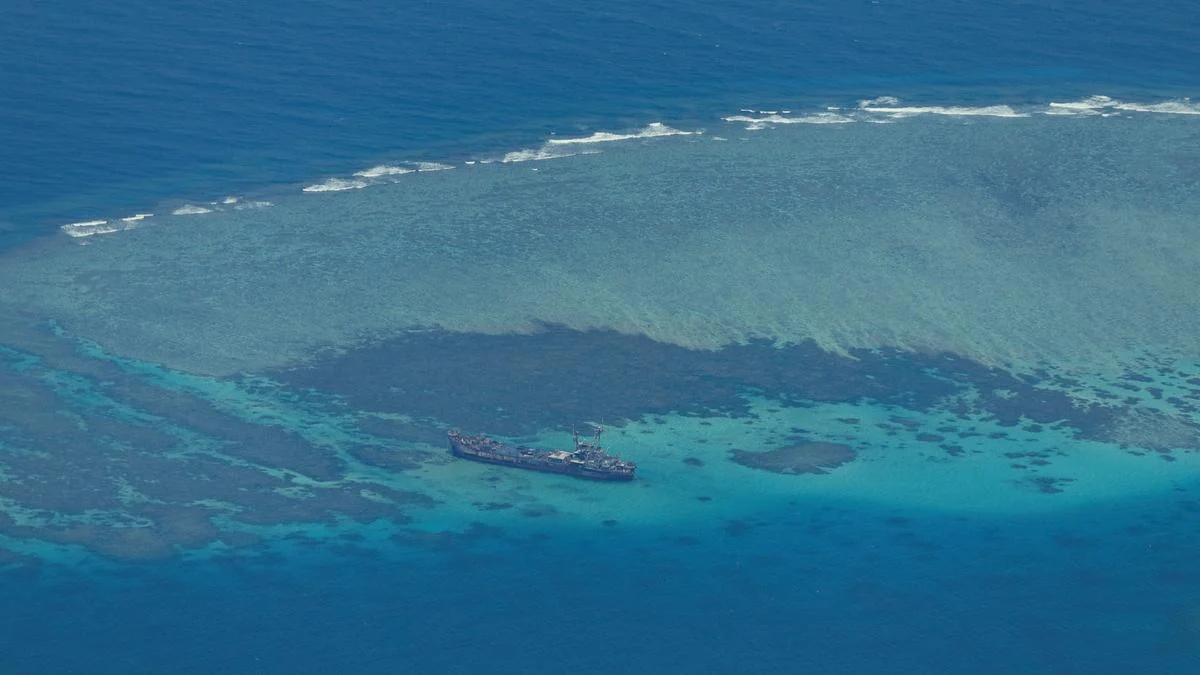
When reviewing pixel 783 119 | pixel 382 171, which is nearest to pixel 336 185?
pixel 382 171

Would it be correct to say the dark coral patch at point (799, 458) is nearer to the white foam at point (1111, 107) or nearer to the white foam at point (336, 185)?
the white foam at point (336, 185)

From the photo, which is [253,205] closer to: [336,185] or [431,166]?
[336,185]

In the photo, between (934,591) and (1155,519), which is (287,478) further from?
(1155,519)

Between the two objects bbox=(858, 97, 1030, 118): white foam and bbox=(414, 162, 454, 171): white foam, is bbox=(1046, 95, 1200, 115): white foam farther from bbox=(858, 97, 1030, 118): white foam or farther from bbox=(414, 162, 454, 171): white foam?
bbox=(414, 162, 454, 171): white foam

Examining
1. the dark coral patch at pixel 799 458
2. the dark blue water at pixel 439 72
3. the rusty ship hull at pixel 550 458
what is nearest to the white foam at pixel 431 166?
the dark blue water at pixel 439 72

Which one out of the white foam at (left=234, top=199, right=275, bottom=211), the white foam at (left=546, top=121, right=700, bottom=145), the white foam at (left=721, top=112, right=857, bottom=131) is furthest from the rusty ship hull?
the white foam at (left=721, top=112, right=857, bottom=131)

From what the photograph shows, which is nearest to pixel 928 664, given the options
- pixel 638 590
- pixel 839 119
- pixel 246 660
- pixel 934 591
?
pixel 934 591
